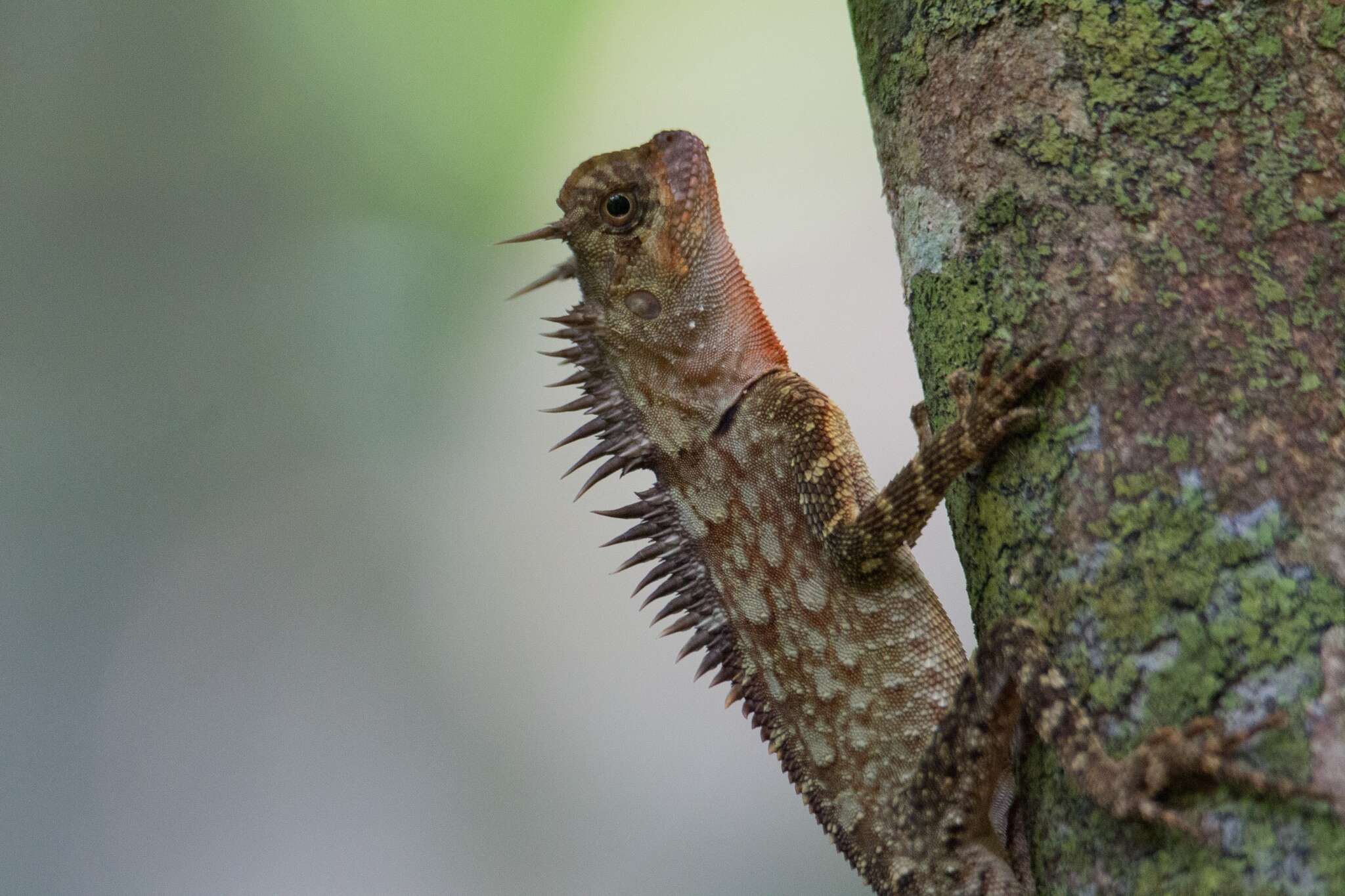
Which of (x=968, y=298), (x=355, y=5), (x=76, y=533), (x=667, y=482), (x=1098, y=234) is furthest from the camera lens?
(x=355, y=5)

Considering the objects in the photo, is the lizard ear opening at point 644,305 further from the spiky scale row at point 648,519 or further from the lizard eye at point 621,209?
the lizard eye at point 621,209

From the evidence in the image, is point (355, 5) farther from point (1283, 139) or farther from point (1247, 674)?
point (1247, 674)

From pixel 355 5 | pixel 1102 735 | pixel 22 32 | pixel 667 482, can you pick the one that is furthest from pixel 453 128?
pixel 1102 735

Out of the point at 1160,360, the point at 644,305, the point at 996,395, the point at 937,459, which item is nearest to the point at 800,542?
the point at 937,459

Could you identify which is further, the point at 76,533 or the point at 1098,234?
the point at 76,533

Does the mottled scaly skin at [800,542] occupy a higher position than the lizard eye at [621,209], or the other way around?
the lizard eye at [621,209]

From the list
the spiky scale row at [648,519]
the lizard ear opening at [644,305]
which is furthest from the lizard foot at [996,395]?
the lizard ear opening at [644,305]

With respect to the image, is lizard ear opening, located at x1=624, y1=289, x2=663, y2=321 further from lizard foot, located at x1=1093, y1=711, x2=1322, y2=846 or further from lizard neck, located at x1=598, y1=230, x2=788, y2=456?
lizard foot, located at x1=1093, y1=711, x2=1322, y2=846

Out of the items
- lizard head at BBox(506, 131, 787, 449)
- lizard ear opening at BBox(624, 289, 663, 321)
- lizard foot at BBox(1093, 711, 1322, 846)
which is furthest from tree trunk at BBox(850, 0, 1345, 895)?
lizard ear opening at BBox(624, 289, 663, 321)
